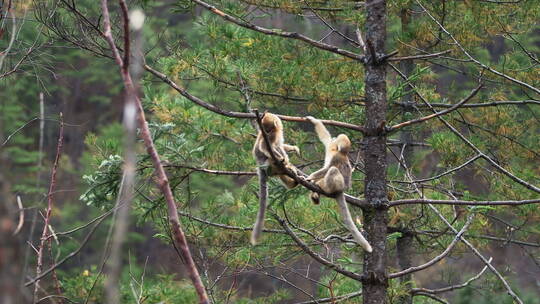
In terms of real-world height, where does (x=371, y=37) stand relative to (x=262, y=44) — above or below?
above

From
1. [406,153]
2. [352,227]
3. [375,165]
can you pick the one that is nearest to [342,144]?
[375,165]

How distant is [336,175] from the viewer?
5008 mm

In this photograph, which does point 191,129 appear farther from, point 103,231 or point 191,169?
point 103,231

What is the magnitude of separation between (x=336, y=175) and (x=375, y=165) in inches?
19.1

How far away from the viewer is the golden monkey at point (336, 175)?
497cm

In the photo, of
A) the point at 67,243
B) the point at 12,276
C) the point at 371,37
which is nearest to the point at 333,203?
the point at 371,37

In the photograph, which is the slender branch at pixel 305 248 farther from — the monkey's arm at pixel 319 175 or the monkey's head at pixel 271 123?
the monkey's head at pixel 271 123

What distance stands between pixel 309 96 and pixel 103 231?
15098 millimetres

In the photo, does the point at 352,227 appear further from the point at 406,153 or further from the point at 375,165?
the point at 406,153

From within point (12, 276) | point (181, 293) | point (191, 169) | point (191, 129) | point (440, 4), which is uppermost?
point (12, 276)

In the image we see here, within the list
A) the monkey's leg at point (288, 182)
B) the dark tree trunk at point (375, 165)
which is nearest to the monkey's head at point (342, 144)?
the dark tree trunk at point (375, 165)

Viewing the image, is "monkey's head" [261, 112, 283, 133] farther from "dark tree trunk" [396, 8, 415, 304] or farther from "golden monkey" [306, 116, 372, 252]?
"dark tree trunk" [396, 8, 415, 304]

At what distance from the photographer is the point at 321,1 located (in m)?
8.01

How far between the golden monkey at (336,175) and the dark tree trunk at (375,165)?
0.60ft
